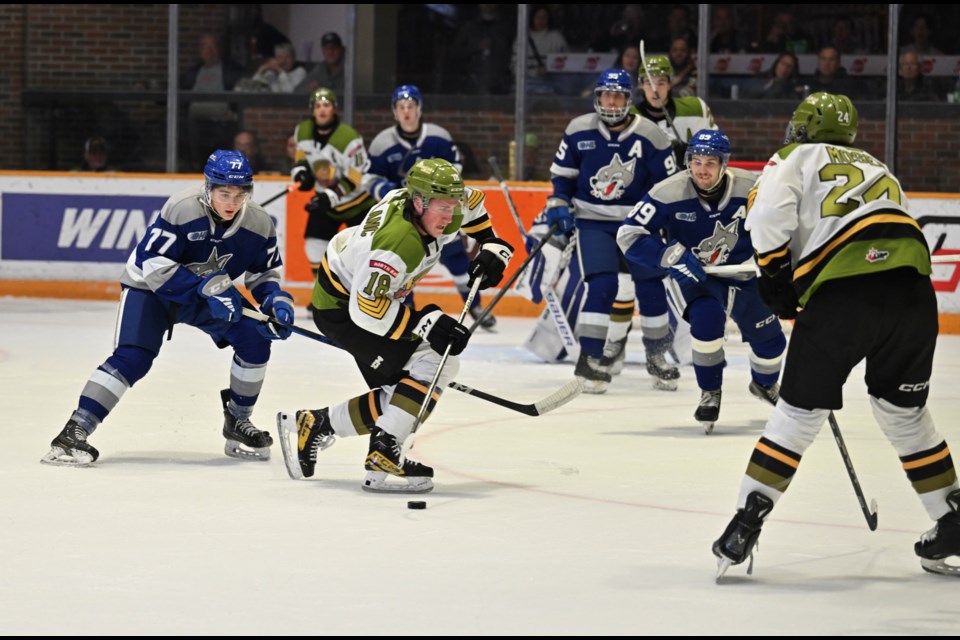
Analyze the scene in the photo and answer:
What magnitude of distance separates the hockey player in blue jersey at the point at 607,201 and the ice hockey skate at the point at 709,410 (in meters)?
1.02

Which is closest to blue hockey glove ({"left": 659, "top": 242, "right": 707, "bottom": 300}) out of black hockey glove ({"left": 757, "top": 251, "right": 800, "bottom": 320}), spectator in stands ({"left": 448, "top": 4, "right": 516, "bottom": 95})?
black hockey glove ({"left": 757, "top": 251, "right": 800, "bottom": 320})

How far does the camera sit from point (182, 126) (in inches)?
400

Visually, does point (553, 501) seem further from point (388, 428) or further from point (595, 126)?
point (595, 126)

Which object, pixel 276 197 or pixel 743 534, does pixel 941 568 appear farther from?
pixel 276 197

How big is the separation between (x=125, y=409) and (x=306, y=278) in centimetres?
394

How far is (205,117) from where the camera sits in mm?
10156

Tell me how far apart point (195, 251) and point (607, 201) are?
7.77ft

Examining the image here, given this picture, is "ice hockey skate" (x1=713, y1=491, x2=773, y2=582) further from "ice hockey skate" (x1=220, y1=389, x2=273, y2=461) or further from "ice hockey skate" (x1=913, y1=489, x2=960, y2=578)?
"ice hockey skate" (x1=220, y1=389, x2=273, y2=461)

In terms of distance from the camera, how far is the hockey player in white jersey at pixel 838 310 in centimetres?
331

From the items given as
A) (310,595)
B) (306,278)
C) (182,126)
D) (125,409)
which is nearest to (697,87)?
(306,278)

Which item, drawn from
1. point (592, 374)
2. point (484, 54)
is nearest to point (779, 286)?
point (592, 374)

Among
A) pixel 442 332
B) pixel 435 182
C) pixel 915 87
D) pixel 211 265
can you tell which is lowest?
pixel 442 332

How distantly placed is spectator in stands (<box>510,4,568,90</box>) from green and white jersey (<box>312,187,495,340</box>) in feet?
17.8

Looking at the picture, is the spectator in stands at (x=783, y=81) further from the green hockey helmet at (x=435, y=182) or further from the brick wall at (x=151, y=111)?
the green hockey helmet at (x=435, y=182)
